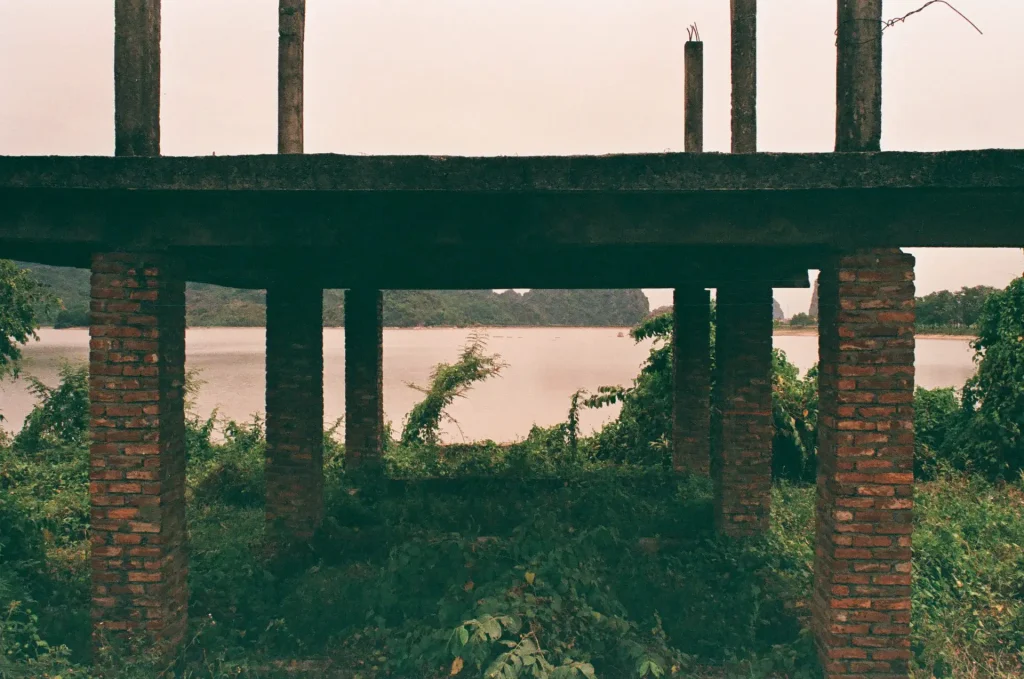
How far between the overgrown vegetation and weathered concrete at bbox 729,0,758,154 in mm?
4455

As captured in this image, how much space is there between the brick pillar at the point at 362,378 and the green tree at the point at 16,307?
25.7 ft

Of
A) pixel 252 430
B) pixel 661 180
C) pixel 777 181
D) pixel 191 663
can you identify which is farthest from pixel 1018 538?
pixel 252 430

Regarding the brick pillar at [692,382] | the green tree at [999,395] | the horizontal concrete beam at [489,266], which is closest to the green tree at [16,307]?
the horizontal concrete beam at [489,266]

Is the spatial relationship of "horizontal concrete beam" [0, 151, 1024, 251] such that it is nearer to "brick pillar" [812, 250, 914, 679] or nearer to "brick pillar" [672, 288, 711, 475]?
"brick pillar" [812, 250, 914, 679]

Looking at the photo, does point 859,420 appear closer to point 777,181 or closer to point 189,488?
point 777,181

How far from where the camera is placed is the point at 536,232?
4.41 m

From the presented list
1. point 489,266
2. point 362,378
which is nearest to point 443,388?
point 362,378

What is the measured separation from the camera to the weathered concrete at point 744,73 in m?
6.93

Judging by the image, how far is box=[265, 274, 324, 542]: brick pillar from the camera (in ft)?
24.6

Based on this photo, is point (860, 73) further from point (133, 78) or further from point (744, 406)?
point (133, 78)

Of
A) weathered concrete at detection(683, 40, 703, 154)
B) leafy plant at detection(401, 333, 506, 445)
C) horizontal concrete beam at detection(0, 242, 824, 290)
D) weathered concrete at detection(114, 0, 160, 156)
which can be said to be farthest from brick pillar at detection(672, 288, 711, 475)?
weathered concrete at detection(114, 0, 160, 156)

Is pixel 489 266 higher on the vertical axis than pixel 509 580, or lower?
higher

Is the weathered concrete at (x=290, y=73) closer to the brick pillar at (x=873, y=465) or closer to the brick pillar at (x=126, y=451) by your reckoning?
the brick pillar at (x=126, y=451)

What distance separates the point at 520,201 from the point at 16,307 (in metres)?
14.0
